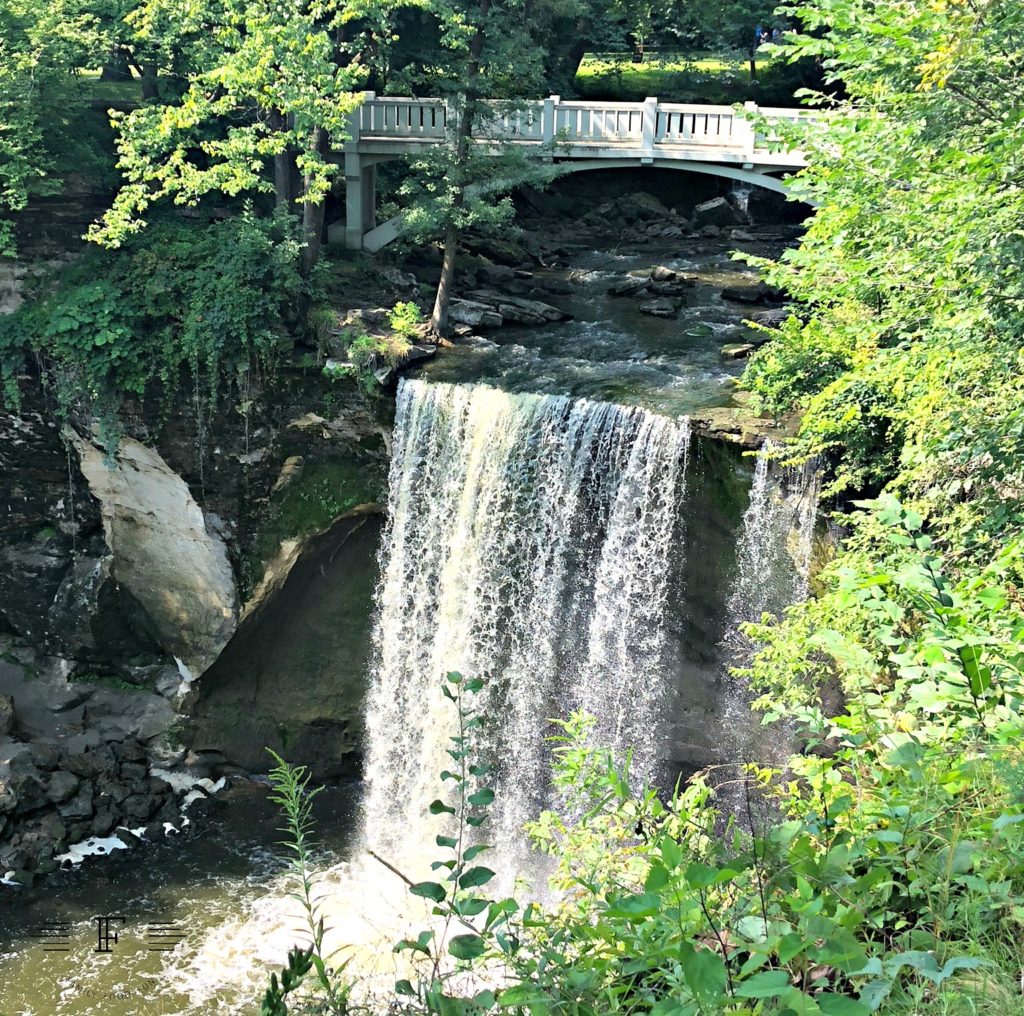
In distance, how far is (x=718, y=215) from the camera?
22141 mm

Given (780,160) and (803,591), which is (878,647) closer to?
(803,591)

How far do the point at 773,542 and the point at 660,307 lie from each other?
21.9ft

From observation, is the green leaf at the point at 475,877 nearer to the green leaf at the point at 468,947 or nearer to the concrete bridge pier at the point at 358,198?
the green leaf at the point at 468,947

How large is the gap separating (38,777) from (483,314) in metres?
9.21

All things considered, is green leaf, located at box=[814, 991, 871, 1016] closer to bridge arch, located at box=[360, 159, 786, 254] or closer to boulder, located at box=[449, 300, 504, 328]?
boulder, located at box=[449, 300, 504, 328]

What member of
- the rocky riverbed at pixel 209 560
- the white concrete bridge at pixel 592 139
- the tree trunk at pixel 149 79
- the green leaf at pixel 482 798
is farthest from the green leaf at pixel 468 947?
the tree trunk at pixel 149 79

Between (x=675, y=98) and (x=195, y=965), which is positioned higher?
(x=675, y=98)

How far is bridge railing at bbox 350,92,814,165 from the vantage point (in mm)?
16859

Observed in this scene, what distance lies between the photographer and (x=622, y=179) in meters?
23.2

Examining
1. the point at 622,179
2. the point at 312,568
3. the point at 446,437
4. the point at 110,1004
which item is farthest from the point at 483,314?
the point at 110,1004

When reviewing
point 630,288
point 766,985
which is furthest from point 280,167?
point 766,985

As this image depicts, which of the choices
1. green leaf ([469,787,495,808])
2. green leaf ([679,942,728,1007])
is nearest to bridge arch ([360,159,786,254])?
green leaf ([469,787,495,808])

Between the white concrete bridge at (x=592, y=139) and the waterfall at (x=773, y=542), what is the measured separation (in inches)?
288

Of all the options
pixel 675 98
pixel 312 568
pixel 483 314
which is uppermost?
pixel 675 98
